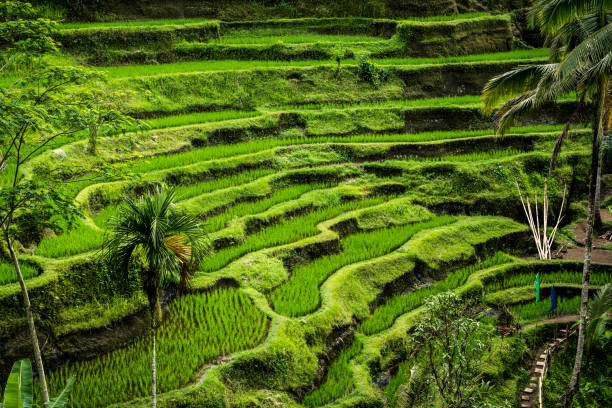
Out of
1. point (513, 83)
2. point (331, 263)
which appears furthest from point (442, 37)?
point (331, 263)

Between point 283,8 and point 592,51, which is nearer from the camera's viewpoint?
point 592,51

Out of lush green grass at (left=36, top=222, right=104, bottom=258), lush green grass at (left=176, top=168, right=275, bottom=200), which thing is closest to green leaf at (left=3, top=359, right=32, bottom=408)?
lush green grass at (left=36, top=222, right=104, bottom=258)

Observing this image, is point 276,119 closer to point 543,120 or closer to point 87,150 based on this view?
point 87,150

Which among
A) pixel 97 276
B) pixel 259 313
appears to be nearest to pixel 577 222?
pixel 259 313

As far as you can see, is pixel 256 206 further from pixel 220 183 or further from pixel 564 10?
pixel 564 10

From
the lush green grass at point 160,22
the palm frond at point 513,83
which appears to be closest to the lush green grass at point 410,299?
the palm frond at point 513,83

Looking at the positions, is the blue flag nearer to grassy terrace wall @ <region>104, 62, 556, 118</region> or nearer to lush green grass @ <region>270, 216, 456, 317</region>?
lush green grass @ <region>270, 216, 456, 317</region>
